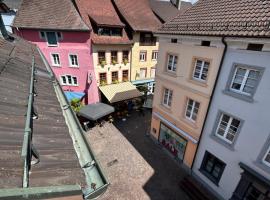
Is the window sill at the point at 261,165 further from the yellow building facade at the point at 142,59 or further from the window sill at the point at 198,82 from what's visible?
the yellow building facade at the point at 142,59

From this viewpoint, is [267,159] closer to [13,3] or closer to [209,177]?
[209,177]

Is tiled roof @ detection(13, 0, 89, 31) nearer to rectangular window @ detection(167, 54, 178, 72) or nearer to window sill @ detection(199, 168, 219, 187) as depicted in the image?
rectangular window @ detection(167, 54, 178, 72)

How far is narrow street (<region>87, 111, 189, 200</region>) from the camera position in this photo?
12125 millimetres

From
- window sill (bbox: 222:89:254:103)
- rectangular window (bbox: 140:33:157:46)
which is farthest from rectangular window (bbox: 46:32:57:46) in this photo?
window sill (bbox: 222:89:254:103)

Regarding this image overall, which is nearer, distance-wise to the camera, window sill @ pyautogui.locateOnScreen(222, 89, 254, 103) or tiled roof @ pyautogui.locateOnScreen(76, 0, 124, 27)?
window sill @ pyautogui.locateOnScreen(222, 89, 254, 103)

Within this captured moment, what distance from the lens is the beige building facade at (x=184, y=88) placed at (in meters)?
10.1

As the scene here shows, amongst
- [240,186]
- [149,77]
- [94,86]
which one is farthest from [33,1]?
[240,186]

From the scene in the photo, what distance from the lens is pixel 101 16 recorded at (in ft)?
69.3

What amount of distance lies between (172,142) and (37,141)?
13.2 metres

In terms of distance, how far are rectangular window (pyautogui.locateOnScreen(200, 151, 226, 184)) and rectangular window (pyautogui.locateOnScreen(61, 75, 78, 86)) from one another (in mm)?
18838

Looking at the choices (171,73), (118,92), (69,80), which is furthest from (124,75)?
(171,73)

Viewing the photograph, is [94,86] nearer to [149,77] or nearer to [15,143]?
[149,77]

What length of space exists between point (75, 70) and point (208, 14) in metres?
17.2

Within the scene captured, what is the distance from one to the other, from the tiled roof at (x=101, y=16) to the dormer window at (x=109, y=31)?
0.45 m
